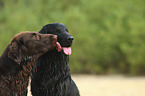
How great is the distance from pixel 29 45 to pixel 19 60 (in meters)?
0.41

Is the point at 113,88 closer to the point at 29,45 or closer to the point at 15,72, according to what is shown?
the point at 29,45

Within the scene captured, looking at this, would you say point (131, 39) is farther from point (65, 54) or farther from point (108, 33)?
point (65, 54)

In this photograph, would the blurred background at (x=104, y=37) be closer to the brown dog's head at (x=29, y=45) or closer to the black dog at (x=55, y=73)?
the black dog at (x=55, y=73)

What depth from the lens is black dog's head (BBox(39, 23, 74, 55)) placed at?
4797mm

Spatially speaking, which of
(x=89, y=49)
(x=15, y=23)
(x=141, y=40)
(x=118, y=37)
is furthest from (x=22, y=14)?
(x=141, y=40)

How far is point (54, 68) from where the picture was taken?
16.1 ft

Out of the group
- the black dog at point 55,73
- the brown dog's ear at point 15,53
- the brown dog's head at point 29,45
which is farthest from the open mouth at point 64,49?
the brown dog's ear at point 15,53

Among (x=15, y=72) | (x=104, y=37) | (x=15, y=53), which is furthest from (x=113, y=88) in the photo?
(x=15, y=53)

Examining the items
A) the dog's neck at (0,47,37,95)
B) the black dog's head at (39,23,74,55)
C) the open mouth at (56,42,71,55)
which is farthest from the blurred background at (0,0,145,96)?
the dog's neck at (0,47,37,95)

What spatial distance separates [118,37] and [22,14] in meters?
9.21

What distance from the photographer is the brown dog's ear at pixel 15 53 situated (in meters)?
4.07

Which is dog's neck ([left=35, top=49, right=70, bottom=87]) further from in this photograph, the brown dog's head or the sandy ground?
the sandy ground

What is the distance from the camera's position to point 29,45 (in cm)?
439

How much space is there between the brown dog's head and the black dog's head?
24 centimetres
